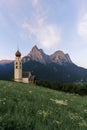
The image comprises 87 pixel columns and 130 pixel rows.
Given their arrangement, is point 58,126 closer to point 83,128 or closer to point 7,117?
point 83,128

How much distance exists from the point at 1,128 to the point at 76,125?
15.0 ft

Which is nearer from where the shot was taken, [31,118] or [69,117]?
[31,118]

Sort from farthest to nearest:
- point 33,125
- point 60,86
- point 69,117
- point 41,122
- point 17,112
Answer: point 60,86 < point 69,117 < point 17,112 < point 41,122 < point 33,125

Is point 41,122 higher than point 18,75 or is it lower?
lower

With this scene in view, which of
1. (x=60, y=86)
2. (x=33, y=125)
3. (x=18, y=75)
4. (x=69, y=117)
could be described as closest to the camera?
(x=33, y=125)

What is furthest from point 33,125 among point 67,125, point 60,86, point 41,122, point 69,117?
point 60,86

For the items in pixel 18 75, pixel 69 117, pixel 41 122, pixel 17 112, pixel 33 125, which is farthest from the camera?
pixel 18 75

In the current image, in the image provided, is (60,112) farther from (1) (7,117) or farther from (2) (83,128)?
(1) (7,117)

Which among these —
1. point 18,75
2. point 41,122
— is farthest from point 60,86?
point 41,122

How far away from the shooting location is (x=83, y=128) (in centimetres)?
1444

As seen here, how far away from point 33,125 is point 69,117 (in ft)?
12.8

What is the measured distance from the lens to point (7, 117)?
13453 mm

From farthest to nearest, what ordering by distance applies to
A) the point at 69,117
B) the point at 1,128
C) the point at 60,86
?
the point at 60,86
the point at 69,117
the point at 1,128

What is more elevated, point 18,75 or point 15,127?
point 18,75
